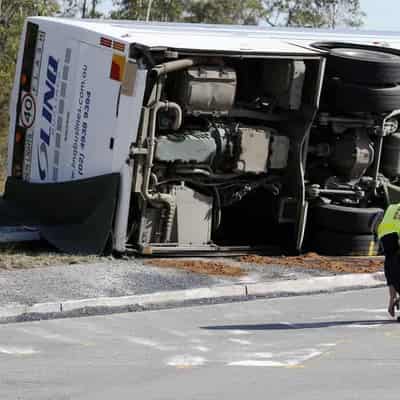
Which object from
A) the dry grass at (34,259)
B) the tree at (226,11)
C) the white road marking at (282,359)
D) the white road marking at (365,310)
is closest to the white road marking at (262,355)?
the white road marking at (282,359)

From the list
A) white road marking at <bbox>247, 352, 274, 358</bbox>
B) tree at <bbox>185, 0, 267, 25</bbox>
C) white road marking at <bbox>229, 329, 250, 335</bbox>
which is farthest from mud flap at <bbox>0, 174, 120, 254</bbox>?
tree at <bbox>185, 0, 267, 25</bbox>

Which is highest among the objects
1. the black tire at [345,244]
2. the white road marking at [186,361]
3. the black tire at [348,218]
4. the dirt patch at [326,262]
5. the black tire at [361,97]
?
the black tire at [361,97]

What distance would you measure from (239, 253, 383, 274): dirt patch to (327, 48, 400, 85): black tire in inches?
82.9

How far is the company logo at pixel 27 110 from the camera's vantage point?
1449 cm

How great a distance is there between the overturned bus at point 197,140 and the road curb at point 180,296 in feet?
4.22

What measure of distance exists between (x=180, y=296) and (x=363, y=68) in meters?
3.83

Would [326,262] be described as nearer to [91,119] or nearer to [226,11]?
[91,119]

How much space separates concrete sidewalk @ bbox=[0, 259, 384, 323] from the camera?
10578mm

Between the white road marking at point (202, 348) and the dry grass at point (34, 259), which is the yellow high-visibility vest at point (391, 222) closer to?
the white road marking at point (202, 348)

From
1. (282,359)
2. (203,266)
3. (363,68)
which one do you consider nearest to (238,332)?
(282,359)

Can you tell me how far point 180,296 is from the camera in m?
11.4

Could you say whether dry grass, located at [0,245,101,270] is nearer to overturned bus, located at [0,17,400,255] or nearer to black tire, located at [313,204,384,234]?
overturned bus, located at [0,17,400,255]

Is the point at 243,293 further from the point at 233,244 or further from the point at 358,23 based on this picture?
the point at 358,23

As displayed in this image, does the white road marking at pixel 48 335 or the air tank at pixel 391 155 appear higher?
the air tank at pixel 391 155
